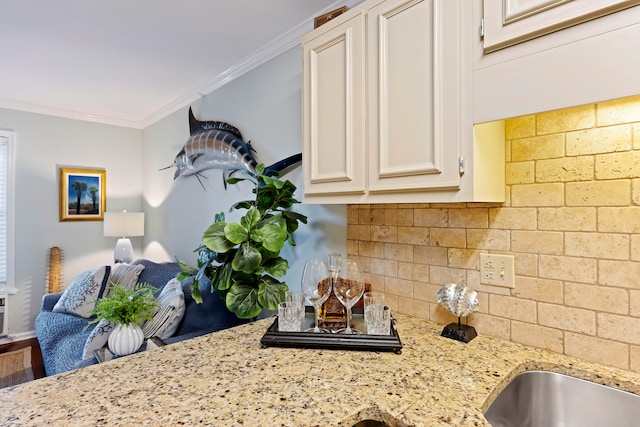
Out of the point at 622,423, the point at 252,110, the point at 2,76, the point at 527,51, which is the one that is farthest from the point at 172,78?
the point at 622,423

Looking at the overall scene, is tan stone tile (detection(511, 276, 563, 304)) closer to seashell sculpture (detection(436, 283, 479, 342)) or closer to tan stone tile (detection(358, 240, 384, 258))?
seashell sculpture (detection(436, 283, 479, 342))

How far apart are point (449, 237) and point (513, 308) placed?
0.33 m

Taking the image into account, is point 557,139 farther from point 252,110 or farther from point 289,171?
point 252,110

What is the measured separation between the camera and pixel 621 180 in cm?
99

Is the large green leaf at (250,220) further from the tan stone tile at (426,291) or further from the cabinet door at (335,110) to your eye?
the tan stone tile at (426,291)

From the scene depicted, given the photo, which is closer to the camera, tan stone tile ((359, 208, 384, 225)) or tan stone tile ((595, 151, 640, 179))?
tan stone tile ((595, 151, 640, 179))

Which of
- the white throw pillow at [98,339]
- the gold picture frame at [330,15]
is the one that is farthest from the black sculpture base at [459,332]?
the white throw pillow at [98,339]

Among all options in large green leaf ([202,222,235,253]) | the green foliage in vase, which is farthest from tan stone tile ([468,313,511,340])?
the green foliage in vase

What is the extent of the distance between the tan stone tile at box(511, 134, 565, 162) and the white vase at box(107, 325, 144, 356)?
1875 mm

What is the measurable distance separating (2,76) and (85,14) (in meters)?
1.55

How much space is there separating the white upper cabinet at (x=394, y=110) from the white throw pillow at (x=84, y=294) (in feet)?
7.68

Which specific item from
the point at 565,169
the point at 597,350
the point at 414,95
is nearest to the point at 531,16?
the point at 414,95

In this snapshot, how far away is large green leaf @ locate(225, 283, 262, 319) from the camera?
5.68 ft

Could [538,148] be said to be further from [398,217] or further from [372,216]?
[372,216]
